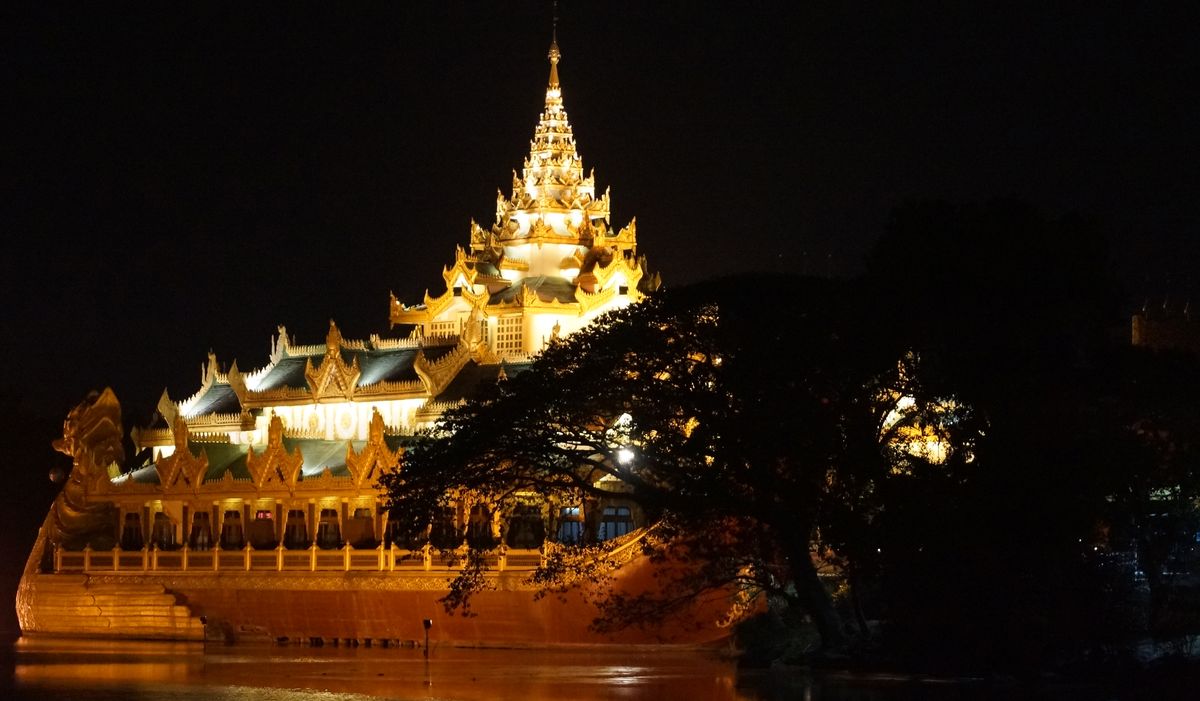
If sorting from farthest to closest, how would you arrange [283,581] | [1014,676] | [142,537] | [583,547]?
[142,537], [283,581], [583,547], [1014,676]

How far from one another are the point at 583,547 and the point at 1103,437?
1134 centimetres

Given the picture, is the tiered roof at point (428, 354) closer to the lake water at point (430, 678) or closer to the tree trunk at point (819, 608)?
the lake water at point (430, 678)

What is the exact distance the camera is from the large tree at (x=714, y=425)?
138ft

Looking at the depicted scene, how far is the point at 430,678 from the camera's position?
43219mm

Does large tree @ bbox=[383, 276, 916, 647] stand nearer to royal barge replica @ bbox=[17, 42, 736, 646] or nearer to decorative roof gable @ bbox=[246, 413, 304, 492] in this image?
royal barge replica @ bbox=[17, 42, 736, 646]

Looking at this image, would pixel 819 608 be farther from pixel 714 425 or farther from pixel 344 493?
pixel 344 493

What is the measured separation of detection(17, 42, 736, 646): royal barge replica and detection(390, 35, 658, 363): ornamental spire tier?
0.06 meters

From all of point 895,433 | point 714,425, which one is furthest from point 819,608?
point 714,425

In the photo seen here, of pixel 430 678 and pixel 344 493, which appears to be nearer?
pixel 430 678

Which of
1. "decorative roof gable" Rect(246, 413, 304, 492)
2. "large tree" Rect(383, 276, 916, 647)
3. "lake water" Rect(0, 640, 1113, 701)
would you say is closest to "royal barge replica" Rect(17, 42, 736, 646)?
"decorative roof gable" Rect(246, 413, 304, 492)

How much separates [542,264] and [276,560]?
12.8 m

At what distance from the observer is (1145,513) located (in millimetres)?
44594

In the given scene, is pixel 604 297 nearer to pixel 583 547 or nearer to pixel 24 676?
pixel 583 547

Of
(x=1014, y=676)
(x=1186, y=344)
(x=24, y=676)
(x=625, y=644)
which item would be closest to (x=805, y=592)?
(x=1014, y=676)
